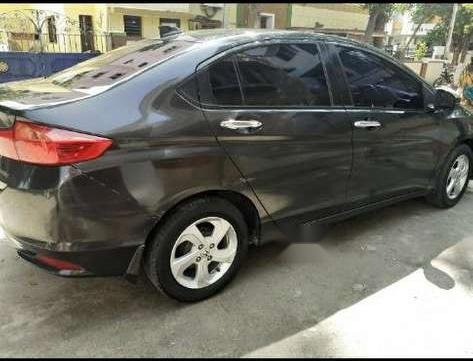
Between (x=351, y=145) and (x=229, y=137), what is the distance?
1.09 metres

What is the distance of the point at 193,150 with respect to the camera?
8.66 ft

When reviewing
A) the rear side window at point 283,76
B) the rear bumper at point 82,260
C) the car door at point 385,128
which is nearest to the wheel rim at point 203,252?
the rear bumper at point 82,260

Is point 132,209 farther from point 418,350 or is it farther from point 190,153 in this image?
point 418,350

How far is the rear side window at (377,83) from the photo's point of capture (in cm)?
346

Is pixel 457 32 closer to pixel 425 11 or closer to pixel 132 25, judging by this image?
pixel 425 11

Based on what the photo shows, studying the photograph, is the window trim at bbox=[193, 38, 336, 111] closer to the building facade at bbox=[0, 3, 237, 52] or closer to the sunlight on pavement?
the sunlight on pavement

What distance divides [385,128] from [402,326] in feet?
5.11

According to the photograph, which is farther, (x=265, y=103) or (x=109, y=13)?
(x=109, y=13)

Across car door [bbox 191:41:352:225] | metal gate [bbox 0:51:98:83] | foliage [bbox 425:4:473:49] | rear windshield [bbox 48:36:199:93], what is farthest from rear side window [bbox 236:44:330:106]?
foliage [bbox 425:4:473:49]

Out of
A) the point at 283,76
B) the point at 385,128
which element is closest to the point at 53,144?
the point at 283,76

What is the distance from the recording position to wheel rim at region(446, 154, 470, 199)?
458cm

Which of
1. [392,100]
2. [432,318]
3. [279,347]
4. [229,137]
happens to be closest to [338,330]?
[279,347]

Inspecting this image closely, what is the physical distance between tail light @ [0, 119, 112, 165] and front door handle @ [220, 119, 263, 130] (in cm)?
71

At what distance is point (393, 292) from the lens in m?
3.15
